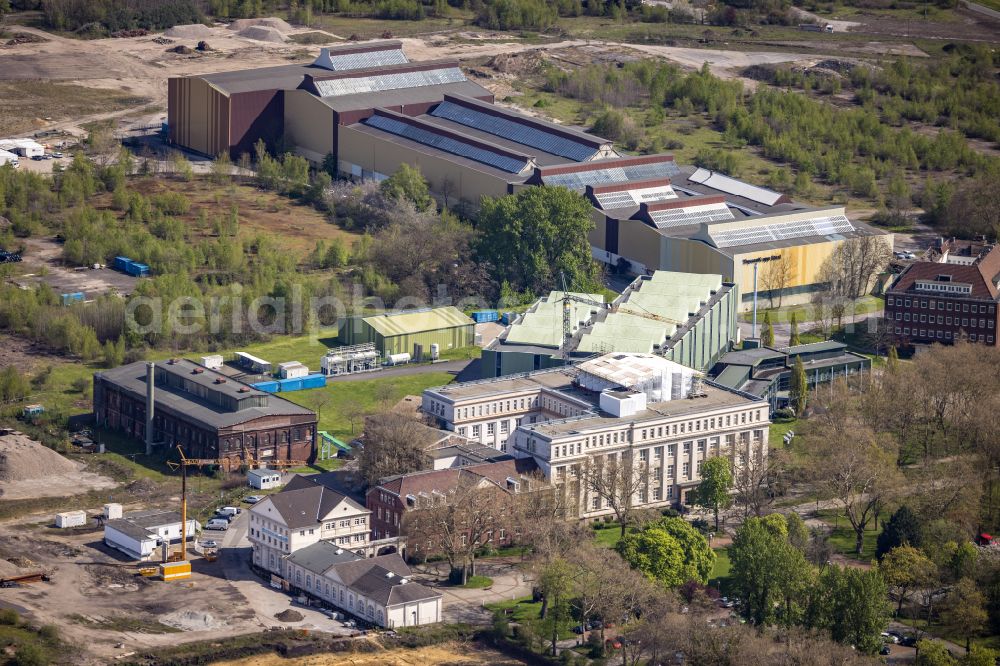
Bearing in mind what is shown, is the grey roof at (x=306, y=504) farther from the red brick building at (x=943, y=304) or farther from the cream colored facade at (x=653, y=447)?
the red brick building at (x=943, y=304)

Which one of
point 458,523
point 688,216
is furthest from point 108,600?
point 688,216

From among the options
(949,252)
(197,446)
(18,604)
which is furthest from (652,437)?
(949,252)

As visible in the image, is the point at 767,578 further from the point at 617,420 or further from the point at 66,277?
the point at 66,277

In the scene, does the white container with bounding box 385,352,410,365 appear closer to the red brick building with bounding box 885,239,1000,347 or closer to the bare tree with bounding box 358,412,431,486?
the bare tree with bounding box 358,412,431,486

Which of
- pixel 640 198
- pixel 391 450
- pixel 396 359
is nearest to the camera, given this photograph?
pixel 391 450

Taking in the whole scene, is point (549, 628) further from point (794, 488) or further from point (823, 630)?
point (794, 488)

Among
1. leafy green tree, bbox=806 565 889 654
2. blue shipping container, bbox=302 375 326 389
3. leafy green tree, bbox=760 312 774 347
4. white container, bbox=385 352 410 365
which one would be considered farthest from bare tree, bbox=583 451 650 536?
leafy green tree, bbox=760 312 774 347
